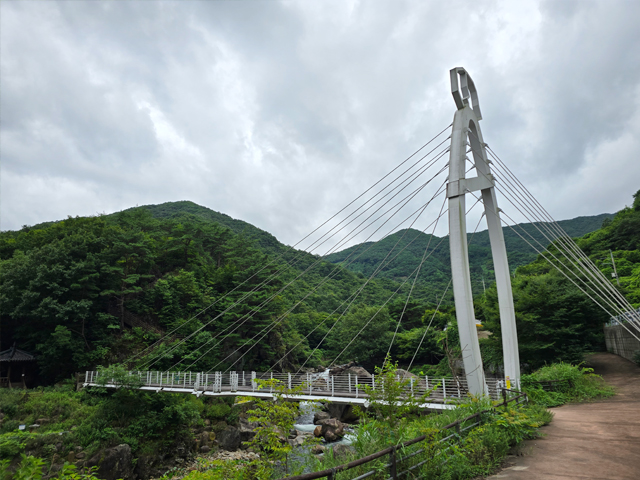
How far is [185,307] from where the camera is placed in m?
25.4

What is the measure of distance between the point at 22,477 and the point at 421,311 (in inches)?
1499

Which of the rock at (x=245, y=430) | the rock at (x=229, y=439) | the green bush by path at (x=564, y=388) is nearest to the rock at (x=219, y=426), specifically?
the rock at (x=229, y=439)

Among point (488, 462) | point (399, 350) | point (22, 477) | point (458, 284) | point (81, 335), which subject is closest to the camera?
point (22, 477)

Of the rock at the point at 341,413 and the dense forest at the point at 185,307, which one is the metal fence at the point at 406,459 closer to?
the dense forest at the point at 185,307

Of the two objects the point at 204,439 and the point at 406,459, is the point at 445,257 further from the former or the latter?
the point at 406,459

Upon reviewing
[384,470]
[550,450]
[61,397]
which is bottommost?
[61,397]

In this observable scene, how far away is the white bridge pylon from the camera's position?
28.9 feet

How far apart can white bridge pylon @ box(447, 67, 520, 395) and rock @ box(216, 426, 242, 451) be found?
12630mm

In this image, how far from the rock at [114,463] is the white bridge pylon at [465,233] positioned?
13.1 metres

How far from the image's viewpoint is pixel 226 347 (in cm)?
2347

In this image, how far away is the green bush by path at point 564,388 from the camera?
11.4 m

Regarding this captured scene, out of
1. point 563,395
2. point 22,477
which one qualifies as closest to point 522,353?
point 563,395

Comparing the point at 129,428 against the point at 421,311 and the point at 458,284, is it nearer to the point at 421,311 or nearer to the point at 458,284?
the point at 458,284

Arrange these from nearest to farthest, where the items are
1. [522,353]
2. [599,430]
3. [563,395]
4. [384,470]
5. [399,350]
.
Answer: [384,470], [599,430], [563,395], [522,353], [399,350]
